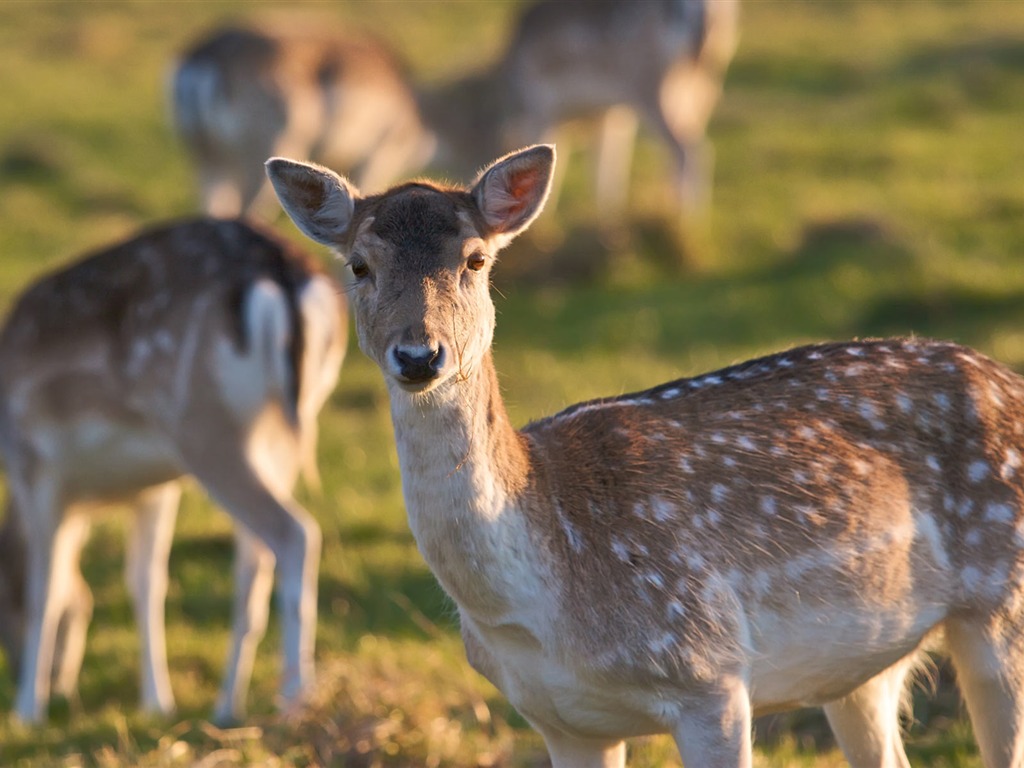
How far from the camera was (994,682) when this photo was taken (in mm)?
3859

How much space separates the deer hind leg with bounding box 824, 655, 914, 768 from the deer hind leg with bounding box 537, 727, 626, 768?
2.08 feet

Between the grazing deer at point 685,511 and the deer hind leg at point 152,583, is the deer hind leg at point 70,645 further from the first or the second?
the grazing deer at point 685,511

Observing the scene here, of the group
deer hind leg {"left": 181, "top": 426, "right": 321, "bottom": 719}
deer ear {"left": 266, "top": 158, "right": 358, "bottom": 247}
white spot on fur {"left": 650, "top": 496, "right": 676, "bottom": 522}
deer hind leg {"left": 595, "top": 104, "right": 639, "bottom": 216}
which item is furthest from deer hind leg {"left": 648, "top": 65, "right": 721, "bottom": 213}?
white spot on fur {"left": 650, "top": 496, "right": 676, "bottom": 522}

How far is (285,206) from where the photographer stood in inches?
155

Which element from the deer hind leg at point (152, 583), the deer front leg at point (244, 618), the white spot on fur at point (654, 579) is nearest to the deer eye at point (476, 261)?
the white spot on fur at point (654, 579)

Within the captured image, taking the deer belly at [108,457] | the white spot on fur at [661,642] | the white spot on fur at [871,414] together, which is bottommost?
the white spot on fur at [661,642]

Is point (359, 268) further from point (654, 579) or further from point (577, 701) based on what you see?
point (577, 701)

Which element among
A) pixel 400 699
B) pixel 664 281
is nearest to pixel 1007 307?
pixel 664 281

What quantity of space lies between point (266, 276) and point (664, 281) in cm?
562

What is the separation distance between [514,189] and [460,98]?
10711mm

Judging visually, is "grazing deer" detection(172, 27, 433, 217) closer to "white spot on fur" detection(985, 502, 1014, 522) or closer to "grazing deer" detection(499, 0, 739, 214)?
"grazing deer" detection(499, 0, 739, 214)

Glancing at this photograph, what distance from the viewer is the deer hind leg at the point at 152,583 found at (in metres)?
6.44

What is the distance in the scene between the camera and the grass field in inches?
210

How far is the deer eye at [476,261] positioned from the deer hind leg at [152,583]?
315 cm
